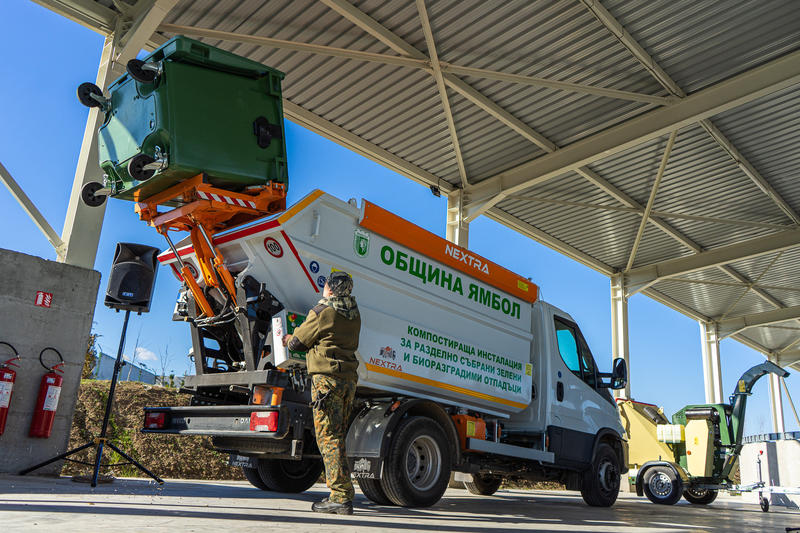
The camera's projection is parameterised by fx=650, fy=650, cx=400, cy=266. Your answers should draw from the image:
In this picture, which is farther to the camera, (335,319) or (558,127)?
(558,127)

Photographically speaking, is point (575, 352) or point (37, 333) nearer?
point (37, 333)

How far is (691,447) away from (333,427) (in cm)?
926

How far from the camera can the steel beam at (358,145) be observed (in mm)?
12691

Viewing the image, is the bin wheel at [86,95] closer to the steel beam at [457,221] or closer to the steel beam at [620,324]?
the steel beam at [457,221]

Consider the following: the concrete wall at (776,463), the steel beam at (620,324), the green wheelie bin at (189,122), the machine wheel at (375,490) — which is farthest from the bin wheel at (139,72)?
the steel beam at (620,324)

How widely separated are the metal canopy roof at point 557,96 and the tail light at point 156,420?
577 cm

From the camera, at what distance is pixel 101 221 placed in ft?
28.4

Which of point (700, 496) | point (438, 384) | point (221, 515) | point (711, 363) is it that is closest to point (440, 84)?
point (438, 384)

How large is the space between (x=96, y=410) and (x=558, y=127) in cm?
995

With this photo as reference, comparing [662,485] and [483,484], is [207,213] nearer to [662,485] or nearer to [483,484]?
[483,484]

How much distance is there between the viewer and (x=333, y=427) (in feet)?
17.2

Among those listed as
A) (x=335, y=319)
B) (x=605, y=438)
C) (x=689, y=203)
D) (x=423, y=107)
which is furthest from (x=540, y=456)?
(x=689, y=203)

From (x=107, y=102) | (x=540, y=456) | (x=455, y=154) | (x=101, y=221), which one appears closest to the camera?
(x=107, y=102)

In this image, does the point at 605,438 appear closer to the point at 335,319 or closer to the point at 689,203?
the point at 335,319
